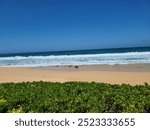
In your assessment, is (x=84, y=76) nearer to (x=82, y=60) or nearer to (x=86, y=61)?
(x=86, y=61)

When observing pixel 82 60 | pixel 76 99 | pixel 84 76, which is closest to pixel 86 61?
pixel 82 60

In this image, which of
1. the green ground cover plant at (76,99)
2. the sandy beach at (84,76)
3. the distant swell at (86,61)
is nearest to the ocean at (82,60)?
the distant swell at (86,61)

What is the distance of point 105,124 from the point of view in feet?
11.4

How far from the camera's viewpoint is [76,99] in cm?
483

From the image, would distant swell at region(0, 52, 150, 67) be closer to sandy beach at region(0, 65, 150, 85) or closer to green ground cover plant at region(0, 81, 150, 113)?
sandy beach at region(0, 65, 150, 85)

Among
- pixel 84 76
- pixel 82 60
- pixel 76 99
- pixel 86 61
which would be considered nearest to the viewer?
pixel 76 99

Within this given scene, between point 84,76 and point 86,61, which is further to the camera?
point 86,61

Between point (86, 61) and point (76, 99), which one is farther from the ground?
point (76, 99)

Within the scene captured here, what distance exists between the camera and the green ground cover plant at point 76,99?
463cm

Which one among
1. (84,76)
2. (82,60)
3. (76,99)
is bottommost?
(82,60)

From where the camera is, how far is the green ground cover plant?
463cm

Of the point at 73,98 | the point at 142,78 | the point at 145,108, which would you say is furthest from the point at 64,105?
the point at 142,78

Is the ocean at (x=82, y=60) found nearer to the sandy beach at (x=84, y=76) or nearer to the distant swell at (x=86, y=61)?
the distant swell at (x=86, y=61)

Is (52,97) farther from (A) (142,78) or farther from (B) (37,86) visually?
(A) (142,78)
